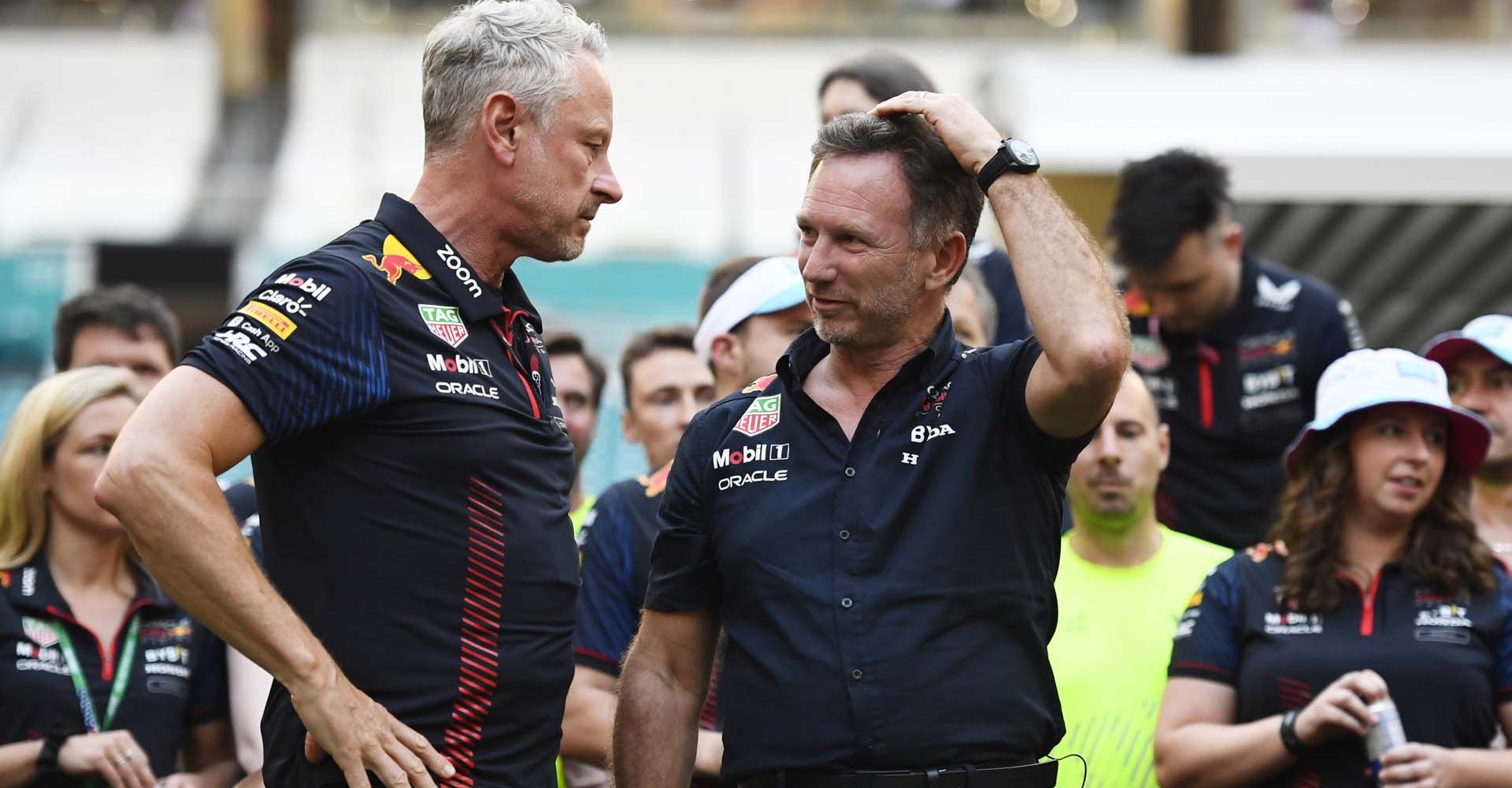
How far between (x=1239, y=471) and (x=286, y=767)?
3.57 metres

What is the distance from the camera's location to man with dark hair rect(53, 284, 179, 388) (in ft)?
18.7

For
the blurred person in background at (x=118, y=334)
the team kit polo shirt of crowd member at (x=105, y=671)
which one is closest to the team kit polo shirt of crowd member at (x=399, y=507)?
the team kit polo shirt of crowd member at (x=105, y=671)

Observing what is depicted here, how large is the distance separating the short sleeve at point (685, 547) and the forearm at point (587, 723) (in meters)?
1.15

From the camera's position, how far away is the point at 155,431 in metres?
2.72

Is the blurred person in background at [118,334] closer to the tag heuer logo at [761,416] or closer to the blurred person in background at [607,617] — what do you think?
the blurred person in background at [607,617]

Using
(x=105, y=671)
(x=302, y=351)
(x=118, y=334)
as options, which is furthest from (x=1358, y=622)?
(x=118, y=334)

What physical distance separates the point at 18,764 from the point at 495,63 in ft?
7.39

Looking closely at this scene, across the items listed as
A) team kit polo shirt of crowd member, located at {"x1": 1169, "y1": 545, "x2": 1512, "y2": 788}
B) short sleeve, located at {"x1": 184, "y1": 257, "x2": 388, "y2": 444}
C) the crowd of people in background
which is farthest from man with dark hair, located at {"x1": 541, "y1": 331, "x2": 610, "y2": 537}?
short sleeve, located at {"x1": 184, "y1": 257, "x2": 388, "y2": 444}

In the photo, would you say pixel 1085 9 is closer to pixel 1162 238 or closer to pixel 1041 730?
pixel 1162 238

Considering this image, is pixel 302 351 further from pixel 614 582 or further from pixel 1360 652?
pixel 1360 652

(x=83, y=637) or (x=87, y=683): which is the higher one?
(x=83, y=637)

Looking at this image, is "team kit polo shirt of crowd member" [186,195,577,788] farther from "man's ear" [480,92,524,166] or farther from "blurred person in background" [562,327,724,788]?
"blurred person in background" [562,327,724,788]

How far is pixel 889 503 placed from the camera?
3125 millimetres

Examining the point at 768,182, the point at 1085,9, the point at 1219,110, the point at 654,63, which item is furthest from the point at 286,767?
the point at 1085,9
